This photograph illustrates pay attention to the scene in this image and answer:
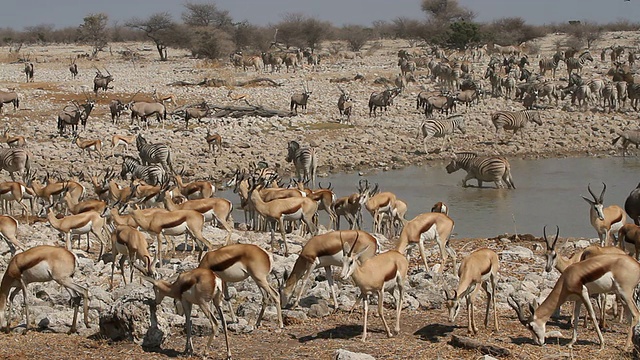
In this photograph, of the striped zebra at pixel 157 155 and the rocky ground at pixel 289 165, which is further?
the striped zebra at pixel 157 155

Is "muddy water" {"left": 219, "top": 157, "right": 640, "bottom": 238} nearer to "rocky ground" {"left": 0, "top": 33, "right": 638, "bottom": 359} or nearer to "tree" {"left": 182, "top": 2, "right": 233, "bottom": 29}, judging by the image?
"rocky ground" {"left": 0, "top": 33, "right": 638, "bottom": 359}

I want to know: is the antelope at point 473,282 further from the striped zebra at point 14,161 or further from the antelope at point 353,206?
the striped zebra at point 14,161

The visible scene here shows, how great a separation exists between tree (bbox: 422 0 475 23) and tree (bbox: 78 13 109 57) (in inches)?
1074

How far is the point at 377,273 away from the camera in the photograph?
8250 mm

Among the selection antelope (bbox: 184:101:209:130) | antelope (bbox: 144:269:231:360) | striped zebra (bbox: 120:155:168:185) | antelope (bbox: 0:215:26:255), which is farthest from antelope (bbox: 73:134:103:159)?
antelope (bbox: 144:269:231:360)

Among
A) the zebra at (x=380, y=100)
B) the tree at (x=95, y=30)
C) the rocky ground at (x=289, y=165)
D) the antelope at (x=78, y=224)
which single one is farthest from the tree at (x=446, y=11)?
the antelope at (x=78, y=224)

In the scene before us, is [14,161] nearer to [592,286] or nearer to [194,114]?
[194,114]

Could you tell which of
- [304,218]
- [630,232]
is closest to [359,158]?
[304,218]

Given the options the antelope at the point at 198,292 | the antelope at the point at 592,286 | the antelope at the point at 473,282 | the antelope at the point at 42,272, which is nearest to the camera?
the antelope at the point at 198,292

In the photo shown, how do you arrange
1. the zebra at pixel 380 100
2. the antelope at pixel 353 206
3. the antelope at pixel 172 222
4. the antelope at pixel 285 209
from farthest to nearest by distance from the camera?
the zebra at pixel 380 100
the antelope at pixel 353 206
the antelope at pixel 285 209
the antelope at pixel 172 222

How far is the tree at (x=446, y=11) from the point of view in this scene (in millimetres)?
71750

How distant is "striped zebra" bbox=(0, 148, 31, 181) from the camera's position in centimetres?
1938

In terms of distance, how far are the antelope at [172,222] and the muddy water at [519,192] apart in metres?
5.78

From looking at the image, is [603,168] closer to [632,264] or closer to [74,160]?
[74,160]
